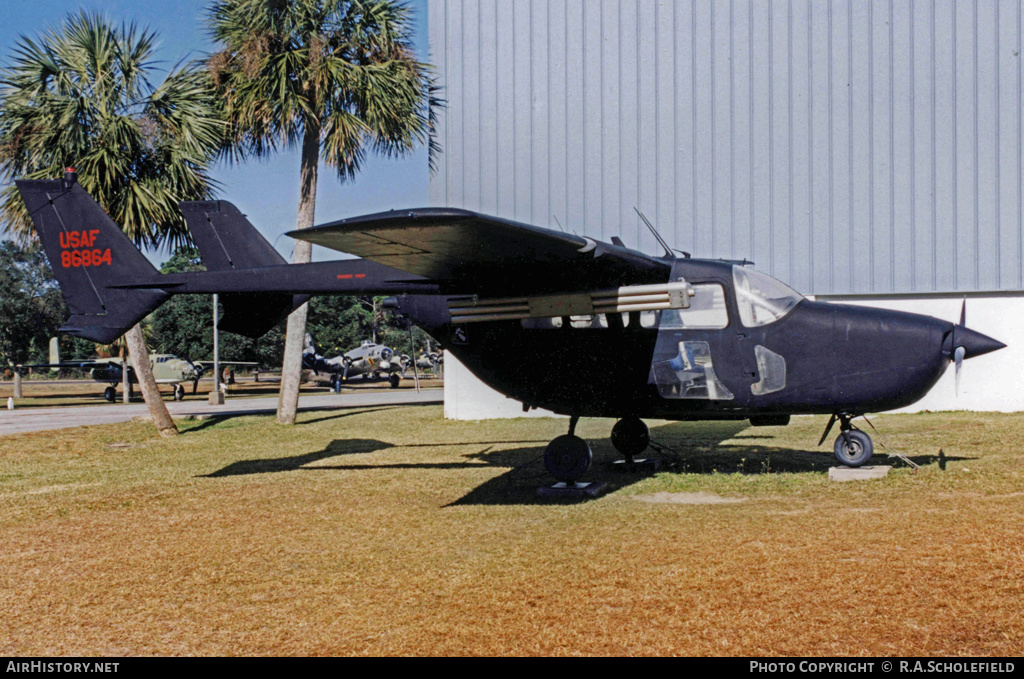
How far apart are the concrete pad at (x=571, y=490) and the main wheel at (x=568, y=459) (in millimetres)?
178

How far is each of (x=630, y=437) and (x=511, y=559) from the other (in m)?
4.97

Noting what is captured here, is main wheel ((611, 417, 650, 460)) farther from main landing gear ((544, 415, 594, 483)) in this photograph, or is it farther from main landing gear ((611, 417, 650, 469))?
main landing gear ((544, 415, 594, 483))

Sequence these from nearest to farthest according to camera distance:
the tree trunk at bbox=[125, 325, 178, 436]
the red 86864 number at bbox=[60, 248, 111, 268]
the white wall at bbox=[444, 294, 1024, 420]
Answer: the red 86864 number at bbox=[60, 248, 111, 268] → the tree trunk at bbox=[125, 325, 178, 436] → the white wall at bbox=[444, 294, 1024, 420]

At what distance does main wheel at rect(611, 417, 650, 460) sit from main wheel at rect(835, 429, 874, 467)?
8.19 ft

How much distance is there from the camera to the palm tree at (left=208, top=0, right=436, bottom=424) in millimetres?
19172

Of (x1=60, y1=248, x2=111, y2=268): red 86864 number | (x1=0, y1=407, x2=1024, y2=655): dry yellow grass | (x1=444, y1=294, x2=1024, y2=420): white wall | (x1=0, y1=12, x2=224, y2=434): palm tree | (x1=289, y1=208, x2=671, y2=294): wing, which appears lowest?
(x1=0, y1=407, x2=1024, y2=655): dry yellow grass

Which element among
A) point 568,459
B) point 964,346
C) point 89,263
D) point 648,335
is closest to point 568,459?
point 568,459

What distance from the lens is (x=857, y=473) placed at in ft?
30.7

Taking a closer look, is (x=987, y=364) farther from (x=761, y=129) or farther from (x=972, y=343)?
(x=972, y=343)

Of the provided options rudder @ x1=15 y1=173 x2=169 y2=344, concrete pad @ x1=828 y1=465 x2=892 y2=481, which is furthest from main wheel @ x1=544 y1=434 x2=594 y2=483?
rudder @ x1=15 y1=173 x2=169 y2=344

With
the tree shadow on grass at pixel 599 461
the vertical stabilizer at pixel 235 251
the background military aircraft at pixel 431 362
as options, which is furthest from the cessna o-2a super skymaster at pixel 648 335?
the background military aircraft at pixel 431 362

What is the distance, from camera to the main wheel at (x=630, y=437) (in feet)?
36.6

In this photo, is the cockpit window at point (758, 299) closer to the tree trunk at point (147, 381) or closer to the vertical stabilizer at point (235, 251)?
the vertical stabilizer at point (235, 251)
